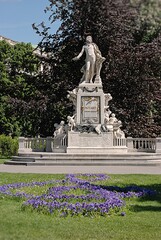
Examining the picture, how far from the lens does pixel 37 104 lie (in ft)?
108

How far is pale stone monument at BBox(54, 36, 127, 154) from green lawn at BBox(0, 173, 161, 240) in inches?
550

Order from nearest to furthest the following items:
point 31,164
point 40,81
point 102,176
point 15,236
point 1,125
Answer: point 15,236, point 102,176, point 31,164, point 40,81, point 1,125

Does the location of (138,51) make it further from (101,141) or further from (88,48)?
(101,141)

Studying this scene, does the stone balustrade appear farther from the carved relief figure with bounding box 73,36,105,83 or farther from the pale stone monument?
the carved relief figure with bounding box 73,36,105,83

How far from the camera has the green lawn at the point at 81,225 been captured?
6750 millimetres

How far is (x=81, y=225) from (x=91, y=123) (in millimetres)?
16763

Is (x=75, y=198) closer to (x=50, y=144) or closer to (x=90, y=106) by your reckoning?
(x=90, y=106)

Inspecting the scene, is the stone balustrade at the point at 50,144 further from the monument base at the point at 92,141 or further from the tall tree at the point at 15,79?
the tall tree at the point at 15,79

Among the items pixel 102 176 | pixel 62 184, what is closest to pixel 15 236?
pixel 62 184

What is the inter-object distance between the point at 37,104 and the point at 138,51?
8.77 m

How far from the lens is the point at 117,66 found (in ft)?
110

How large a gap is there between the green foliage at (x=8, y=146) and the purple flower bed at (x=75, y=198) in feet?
64.5

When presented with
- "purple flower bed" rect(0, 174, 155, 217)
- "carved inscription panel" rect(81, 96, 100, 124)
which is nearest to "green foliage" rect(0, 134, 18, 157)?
"carved inscription panel" rect(81, 96, 100, 124)

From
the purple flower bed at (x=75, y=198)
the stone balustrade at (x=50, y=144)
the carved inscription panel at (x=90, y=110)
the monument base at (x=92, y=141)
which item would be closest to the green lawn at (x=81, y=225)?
the purple flower bed at (x=75, y=198)
